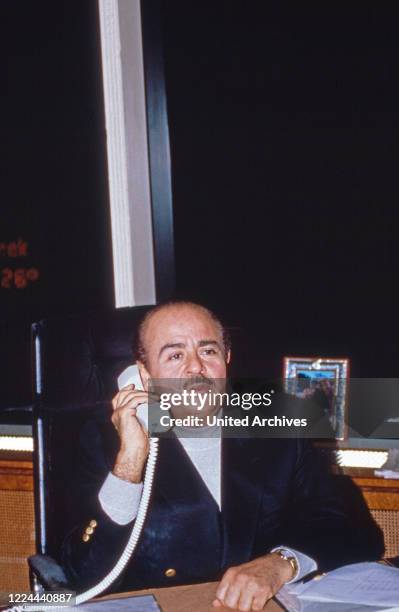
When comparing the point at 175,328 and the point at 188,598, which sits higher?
the point at 175,328

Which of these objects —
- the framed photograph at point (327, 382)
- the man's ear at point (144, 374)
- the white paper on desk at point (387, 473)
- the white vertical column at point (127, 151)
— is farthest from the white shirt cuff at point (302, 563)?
the white vertical column at point (127, 151)

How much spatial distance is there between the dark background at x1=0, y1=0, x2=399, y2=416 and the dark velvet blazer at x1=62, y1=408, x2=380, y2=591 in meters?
0.87

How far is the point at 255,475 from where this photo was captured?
158 centimetres

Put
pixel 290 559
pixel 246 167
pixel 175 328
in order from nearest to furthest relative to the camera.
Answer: pixel 290 559, pixel 175 328, pixel 246 167

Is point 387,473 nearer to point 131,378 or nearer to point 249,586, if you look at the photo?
point 131,378

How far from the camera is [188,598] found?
1207 mm

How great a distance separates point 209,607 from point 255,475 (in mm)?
447

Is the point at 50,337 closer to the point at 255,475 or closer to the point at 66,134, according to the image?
the point at 255,475

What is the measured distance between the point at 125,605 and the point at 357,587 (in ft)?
1.39

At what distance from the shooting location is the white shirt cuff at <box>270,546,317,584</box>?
1.33m

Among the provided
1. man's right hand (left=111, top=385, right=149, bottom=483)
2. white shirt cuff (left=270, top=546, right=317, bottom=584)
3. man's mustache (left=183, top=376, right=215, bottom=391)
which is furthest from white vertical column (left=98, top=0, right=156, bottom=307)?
white shirt cuff (left=270, top=546, right=317, bottom=584)

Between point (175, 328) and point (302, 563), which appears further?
point (175, 328)

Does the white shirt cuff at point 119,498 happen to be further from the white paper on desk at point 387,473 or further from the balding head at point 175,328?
the white paper on desk at point 387,473

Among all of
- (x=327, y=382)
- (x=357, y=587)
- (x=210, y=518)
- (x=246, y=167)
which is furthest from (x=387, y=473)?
(x=246, y=167)
